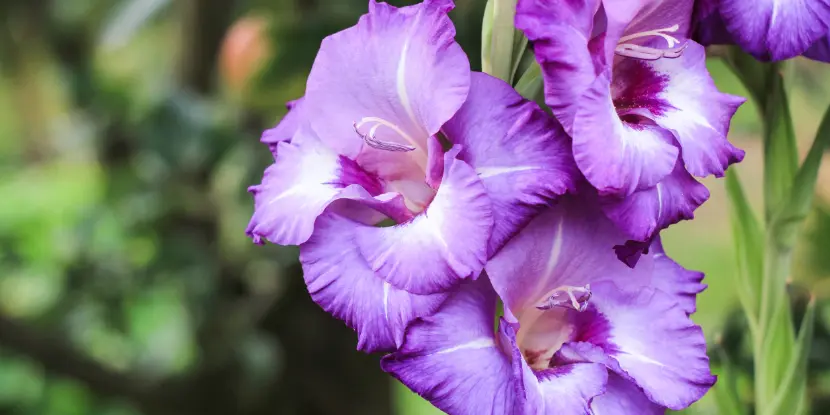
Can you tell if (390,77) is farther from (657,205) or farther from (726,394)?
(726,394)

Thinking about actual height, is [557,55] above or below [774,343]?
above

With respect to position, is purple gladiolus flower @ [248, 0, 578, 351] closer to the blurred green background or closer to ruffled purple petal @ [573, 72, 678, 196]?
ruffled purple petal @ [573, 72, 678, 196]

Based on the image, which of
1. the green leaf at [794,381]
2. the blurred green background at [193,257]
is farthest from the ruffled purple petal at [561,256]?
the blurred green background at [193,257]

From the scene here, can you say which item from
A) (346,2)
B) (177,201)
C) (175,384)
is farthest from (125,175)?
(346,2)

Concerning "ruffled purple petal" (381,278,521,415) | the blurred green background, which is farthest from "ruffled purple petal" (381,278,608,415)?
the blurred green background

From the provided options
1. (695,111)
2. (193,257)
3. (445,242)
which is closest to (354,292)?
(445,242)

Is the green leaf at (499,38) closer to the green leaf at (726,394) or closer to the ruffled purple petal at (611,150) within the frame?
the ruffled purple petal at (611,150)

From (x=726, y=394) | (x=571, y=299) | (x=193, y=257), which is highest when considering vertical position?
(x=571, y=299)
